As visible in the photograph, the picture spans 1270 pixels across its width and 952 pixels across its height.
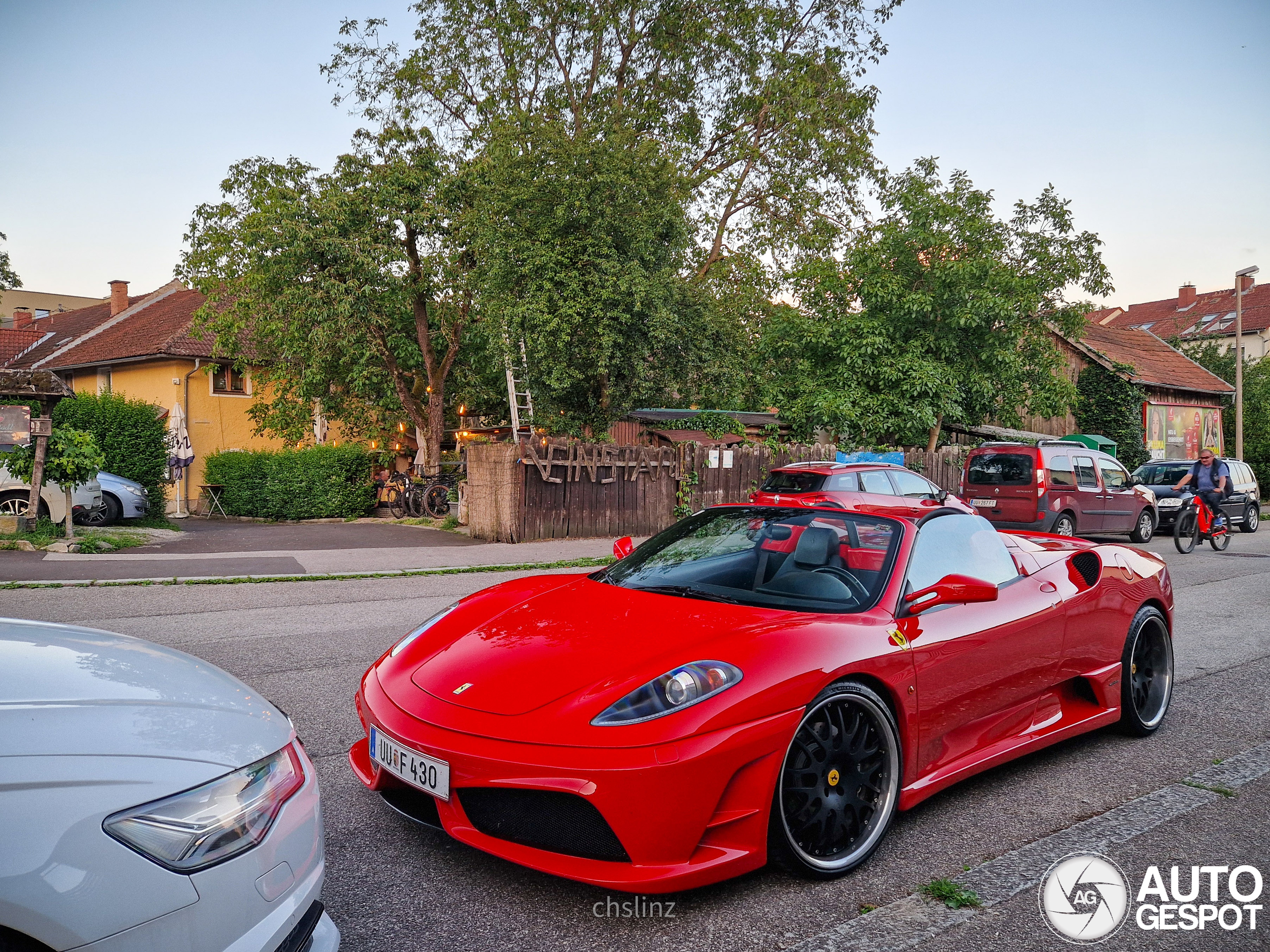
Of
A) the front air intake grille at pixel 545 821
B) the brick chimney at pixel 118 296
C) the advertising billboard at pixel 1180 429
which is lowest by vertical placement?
the front air intake grille at pixel 545 821

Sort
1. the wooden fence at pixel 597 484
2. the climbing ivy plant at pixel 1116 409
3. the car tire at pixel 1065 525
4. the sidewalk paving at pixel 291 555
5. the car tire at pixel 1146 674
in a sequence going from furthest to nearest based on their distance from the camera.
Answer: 1. the climbing ivy plant at pixel 1116 409
2. the wooden fence at pixel 597 484
3. the car tire at pixel 1065 525
4. the sidewalk paving at pixel 291 555
5. the car tire at pixel 1146 674

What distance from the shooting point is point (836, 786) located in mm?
3100

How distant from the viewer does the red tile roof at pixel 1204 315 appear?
6134 cm

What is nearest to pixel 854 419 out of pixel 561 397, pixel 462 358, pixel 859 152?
pixel 561 397

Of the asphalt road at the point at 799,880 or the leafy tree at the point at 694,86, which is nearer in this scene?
the asphalt road at the point at 799,880

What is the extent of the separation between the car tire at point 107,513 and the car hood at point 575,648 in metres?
16.3

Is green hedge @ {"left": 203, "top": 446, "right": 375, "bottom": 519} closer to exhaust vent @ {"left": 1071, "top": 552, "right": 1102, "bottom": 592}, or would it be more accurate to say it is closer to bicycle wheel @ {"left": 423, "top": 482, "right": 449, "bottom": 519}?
bicycle wheel @ {"left": 423, "top": 482, "right": 449, "bottom": 519}

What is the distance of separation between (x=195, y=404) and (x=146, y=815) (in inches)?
1239

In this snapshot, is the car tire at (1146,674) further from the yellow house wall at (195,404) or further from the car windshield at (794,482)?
the yellow house wall at (195,404)

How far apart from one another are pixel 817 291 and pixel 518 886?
845 inches

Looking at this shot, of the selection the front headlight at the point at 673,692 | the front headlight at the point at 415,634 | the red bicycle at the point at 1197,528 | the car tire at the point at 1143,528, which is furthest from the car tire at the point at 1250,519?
the front headlight at the point at 673,692

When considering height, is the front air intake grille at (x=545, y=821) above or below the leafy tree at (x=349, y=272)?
below

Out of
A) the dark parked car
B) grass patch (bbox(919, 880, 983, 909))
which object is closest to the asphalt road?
grass patch (bbox(919, 880, 983, 909))

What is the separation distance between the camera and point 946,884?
9.89ft
